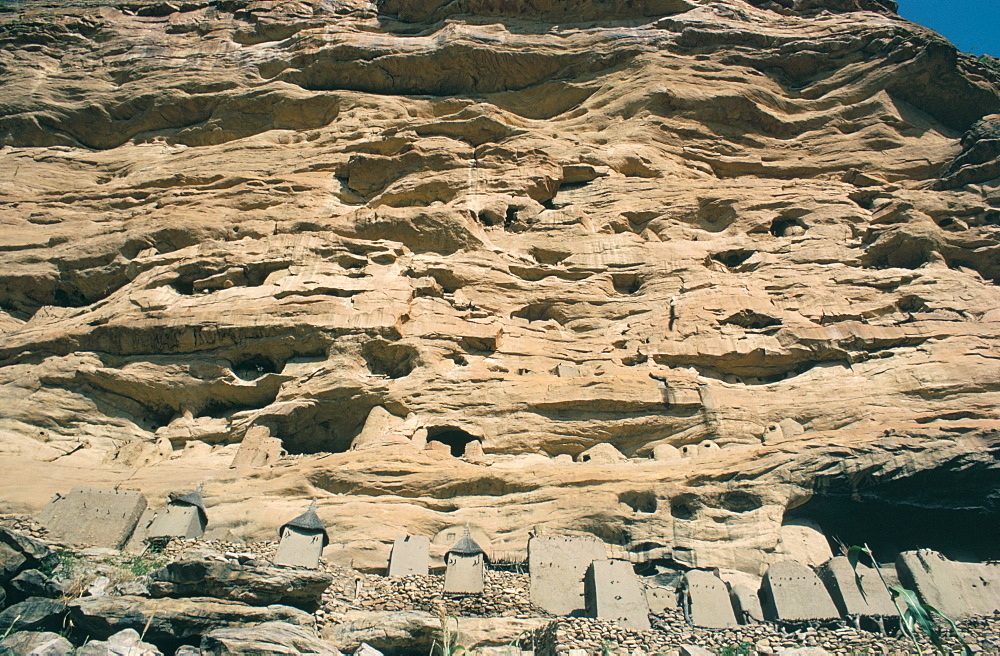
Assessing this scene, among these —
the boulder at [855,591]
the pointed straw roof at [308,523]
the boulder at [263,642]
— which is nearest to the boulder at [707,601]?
the boulder at [855,591]

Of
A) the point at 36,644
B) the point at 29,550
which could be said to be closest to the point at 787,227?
the point at 29,550

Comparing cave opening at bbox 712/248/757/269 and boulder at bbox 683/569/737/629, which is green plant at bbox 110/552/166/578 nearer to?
boulder at bbox 683/569/737/629

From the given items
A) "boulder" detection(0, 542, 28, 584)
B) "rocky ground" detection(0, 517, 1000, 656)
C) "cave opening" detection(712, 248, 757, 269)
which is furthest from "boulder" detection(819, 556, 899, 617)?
"boulder" detection(0, 542, 28, 584)

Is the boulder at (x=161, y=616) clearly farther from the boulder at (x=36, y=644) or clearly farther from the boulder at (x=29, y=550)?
the boulder at (x=29, y=550)

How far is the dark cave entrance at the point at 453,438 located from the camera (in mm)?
15781

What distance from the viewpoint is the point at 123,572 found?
10305 mm

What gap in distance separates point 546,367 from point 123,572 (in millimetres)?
9901

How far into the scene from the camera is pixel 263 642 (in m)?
7.95

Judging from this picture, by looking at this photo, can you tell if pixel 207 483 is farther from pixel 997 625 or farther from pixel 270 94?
pixel 270 94

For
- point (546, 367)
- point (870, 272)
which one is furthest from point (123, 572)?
point (870, 272)

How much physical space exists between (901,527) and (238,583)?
38.8 ft

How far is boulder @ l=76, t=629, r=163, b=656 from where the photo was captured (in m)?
7.58

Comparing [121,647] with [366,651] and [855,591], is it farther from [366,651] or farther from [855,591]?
[855,591]

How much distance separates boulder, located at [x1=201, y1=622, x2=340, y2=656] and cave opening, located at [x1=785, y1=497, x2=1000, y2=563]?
355 inches
